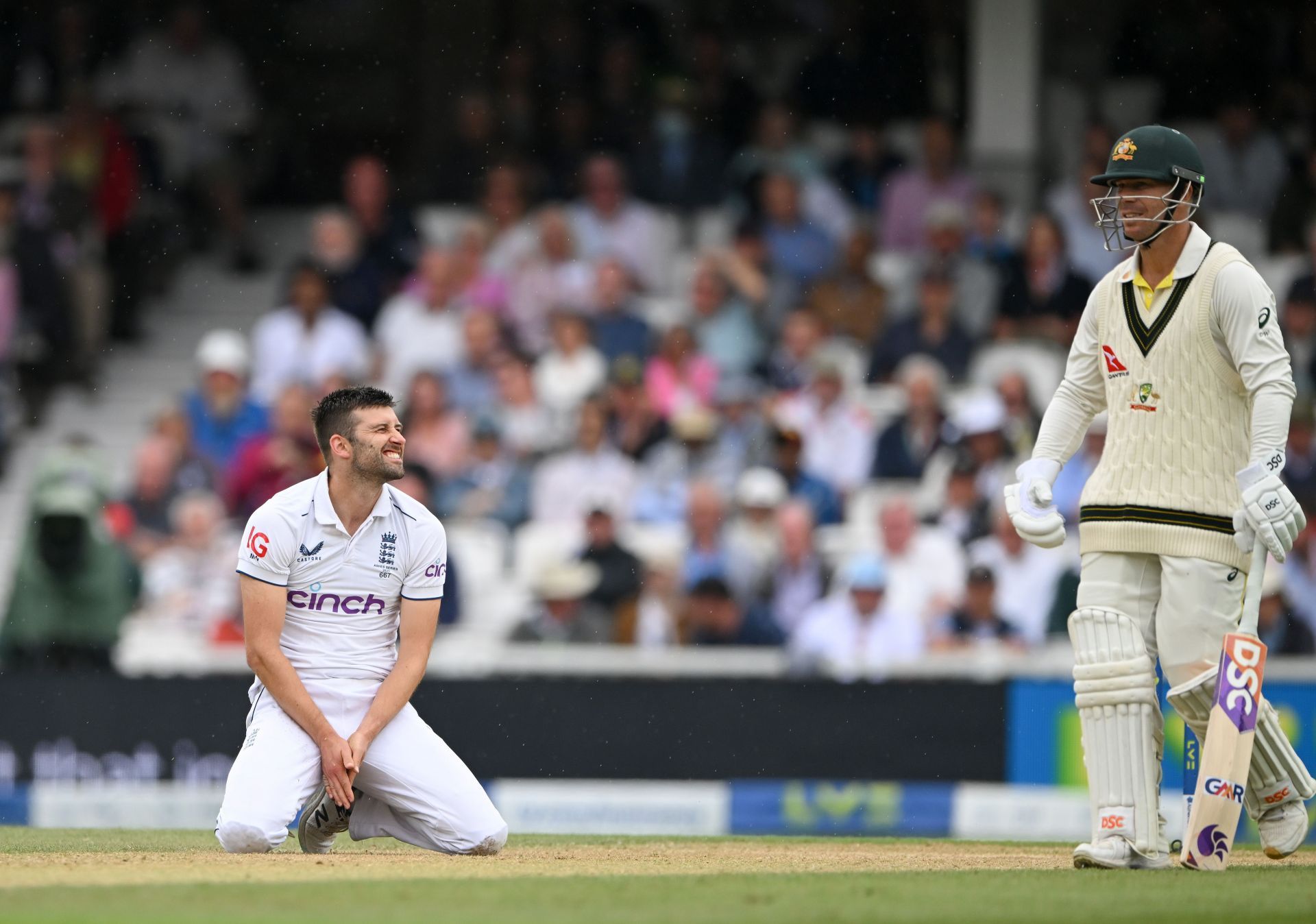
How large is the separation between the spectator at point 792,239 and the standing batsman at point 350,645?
7.55 meters

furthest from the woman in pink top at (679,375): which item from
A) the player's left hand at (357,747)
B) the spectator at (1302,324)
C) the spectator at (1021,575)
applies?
the player's left hand at (357,747)

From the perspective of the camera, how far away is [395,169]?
55.9ft

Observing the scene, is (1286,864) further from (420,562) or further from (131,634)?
(131,634)

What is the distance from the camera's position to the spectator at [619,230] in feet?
48.8

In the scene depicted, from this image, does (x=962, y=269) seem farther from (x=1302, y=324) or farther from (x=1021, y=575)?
(x=1021, y=575)

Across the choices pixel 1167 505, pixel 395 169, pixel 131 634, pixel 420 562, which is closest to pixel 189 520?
pixel 131 634

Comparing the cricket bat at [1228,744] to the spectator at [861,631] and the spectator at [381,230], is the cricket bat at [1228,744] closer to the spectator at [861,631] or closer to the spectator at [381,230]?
the spectator at [861,631]

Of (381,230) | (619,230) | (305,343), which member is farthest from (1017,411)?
(381,230)

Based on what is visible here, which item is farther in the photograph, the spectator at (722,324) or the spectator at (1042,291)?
the spectator at (722,324)

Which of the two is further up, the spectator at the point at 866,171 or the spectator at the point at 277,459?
the spectator at the point at 866,171

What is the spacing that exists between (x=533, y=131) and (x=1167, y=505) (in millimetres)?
10074

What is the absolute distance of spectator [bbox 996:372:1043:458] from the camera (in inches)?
495

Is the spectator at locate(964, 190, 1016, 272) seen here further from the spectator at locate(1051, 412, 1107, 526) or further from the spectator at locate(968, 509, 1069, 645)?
the spectator at locate(968, 509, 1069, 645)

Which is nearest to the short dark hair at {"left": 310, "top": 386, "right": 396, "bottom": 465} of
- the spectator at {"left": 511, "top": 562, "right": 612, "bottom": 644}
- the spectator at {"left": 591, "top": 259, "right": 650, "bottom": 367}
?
the spectator at {"left": 511, "top": 562, "right": 612, "bottom": 644}
